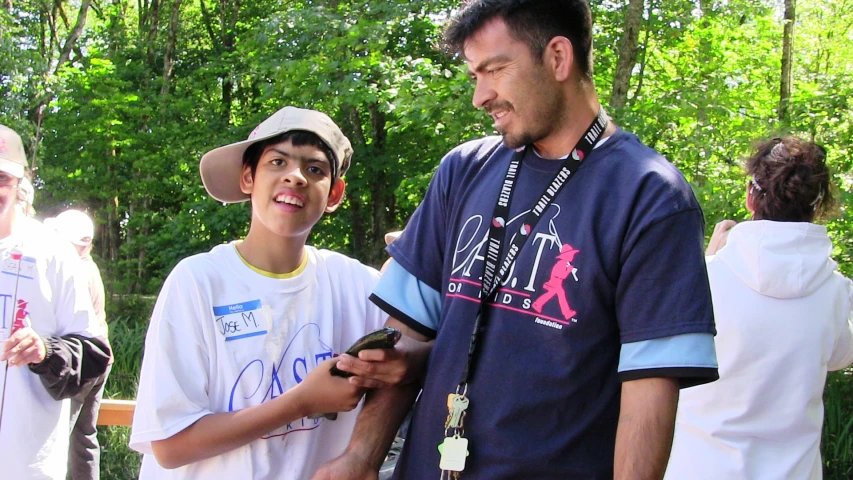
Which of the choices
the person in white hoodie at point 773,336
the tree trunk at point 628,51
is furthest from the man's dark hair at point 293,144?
the tree trunk at point 628,51

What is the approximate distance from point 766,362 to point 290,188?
191 cm

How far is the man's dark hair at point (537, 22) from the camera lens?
1.89 meters

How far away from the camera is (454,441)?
1.78 metres

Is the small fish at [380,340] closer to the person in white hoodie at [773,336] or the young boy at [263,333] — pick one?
the young boy at [263,333]

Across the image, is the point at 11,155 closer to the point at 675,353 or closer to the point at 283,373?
the point at 283,373

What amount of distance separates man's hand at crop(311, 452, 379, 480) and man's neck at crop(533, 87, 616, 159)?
86 centimetres

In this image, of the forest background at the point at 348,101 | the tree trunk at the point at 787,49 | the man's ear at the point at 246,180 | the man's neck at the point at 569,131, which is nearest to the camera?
the man's neck at the point at 569,131

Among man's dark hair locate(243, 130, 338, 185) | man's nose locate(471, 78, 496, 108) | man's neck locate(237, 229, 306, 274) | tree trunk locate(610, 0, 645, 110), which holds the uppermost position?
tree trunk locate(610, 0, 645, 110)

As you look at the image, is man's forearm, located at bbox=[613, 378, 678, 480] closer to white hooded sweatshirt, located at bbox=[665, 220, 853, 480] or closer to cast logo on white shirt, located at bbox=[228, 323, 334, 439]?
cast logo on white shirt, located at bbox=[228, 323, 334, 439]

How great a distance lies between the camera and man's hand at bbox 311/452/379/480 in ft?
6.43

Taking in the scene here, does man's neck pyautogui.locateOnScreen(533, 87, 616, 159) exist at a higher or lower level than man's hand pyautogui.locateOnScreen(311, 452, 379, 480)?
higher

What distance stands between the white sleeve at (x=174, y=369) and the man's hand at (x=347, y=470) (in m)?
0.43

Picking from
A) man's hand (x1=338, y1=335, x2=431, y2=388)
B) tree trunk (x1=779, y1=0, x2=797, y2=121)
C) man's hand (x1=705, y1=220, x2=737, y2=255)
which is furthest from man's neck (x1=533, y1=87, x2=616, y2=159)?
tree trunk (x1=779, y1=0, x2=797, y2=121)

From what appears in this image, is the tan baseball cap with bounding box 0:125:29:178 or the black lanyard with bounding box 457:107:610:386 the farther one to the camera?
the tan baseball cap with bounding box 0:125:29:178
